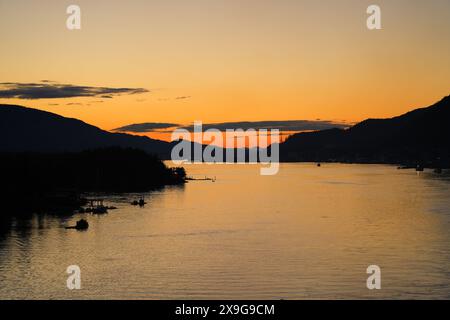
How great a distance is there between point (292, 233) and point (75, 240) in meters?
24.8

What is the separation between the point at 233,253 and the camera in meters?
52.8

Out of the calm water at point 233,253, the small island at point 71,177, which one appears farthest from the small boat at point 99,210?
the small island at point 71,177

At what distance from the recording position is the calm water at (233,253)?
39.1 metres

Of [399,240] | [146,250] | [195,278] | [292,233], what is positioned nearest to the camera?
[195,278]

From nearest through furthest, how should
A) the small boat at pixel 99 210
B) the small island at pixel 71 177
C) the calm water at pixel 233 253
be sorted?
1. the calm water at pixel 233 253
2. the small boat at pixel 99 210
3. the small island at pixel 71 177

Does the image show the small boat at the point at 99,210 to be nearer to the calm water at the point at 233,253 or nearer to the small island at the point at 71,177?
the calm water at the point at 233,253

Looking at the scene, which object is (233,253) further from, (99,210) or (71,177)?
(71,177)

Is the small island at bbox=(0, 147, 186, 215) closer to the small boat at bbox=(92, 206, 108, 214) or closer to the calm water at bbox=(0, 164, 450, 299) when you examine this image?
the small boat at bbox=(92, 206, 108, 214)

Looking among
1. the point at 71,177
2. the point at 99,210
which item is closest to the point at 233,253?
the point at 99,210

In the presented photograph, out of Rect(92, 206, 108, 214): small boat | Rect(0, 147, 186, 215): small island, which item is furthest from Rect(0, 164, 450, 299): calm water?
Rect(0, 147, 186, 215): small island

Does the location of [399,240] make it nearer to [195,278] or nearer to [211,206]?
[195,278]

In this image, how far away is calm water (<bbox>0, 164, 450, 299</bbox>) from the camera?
128ft
